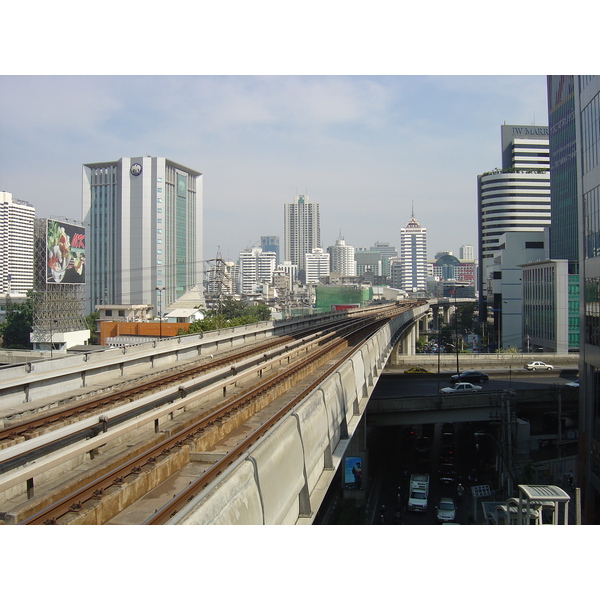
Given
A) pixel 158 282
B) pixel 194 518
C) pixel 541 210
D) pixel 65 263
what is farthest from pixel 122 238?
pixel 194 518

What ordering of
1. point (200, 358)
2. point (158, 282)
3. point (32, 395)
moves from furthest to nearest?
point (158, 282)
point (200, 358)
point (32, 395)

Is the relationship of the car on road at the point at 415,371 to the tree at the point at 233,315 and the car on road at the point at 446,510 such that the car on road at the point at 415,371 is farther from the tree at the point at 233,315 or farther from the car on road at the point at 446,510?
the car on road at the point at 446,510

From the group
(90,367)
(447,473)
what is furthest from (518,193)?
(90,367)

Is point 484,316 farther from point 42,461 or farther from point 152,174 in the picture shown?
point 42,461

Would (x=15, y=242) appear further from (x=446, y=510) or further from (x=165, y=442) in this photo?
(x=165, y=442)

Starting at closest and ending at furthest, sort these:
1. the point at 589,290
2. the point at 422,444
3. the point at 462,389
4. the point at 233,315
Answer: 1. the point at 589,290
2. the point at 462,389
3. the point at 422,444
4. the point at 233,315
